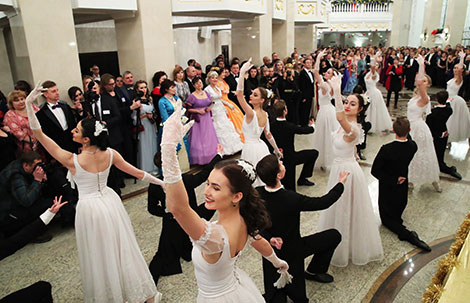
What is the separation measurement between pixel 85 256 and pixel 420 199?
4452mm

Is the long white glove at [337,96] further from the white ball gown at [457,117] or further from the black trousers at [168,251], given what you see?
the white ball gown at [457,117]

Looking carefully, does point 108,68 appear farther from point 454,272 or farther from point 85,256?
point 454,272

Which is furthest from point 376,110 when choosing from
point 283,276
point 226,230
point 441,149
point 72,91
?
point 226,230

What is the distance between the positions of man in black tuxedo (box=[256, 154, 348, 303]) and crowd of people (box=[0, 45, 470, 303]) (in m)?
0.01

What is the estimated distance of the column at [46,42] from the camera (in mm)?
5199

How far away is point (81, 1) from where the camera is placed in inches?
230

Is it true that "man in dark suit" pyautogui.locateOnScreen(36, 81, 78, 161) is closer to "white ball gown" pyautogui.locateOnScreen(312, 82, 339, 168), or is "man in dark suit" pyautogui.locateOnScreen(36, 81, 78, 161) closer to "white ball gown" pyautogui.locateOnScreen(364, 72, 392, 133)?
"white ball gown" pyautogui.locateOnScreen(312, 82, 339, 168)

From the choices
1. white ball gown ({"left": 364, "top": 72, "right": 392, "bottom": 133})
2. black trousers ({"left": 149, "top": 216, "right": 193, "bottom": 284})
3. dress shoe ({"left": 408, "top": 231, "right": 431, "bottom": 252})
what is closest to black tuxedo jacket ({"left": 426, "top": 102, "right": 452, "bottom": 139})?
dress shoe ({"left": 408, "top": 231, "right": 431, "bottom": 252})

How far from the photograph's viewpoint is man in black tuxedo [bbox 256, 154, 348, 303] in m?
2.61

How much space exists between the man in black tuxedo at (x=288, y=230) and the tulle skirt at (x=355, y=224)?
52 cm

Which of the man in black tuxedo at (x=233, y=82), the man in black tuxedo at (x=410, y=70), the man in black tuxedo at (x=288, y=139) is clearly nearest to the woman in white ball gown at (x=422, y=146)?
the man in black tuxedo at (x=288, y=139)

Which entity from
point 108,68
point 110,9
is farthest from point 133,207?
point 108,68

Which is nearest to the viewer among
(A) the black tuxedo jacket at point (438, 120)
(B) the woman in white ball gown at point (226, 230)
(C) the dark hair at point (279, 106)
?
(B) the woman in white ball gown at point (226, 230)

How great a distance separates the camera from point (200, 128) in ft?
21.5
